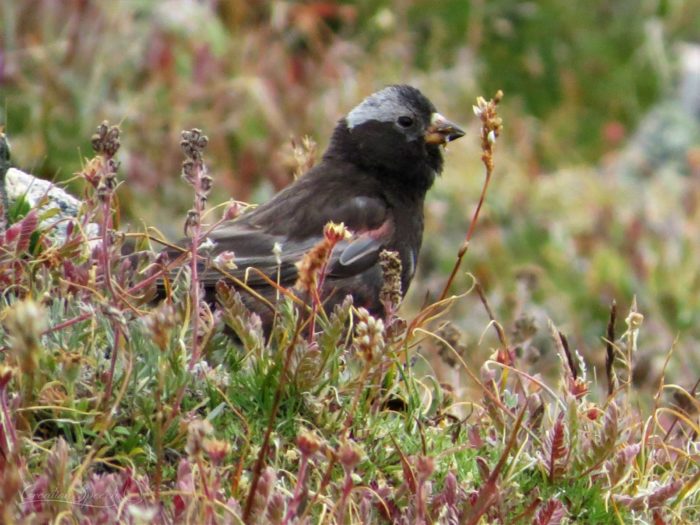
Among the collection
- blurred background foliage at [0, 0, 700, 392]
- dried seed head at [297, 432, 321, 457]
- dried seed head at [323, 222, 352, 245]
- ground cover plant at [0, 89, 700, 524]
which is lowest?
blurred background foliage at [0, 0, 700, 392]

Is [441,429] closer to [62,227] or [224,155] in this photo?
[62,227]

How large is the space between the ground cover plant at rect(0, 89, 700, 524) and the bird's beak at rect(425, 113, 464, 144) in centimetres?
222

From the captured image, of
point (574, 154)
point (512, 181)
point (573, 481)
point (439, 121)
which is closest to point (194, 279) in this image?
point (573, 481)

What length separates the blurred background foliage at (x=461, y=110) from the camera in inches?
341

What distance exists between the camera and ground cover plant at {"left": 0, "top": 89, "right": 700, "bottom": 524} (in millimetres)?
2781

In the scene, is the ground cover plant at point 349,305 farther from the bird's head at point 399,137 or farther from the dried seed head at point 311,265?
the bird's head at point 399,137

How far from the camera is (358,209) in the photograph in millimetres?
5398

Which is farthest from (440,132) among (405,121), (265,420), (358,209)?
(265,420)

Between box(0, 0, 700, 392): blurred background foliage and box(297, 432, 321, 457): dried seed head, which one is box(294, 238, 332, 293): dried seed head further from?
box(0, 0, 700, 392): blurred background foliage

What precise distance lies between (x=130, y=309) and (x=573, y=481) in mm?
1155

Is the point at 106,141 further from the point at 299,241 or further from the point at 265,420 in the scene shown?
the point at 299,241

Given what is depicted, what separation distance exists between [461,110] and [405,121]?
4.92m

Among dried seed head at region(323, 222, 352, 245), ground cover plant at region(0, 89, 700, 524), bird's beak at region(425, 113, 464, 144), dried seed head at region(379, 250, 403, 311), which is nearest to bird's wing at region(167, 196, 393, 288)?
bird's beak at region(425, 113, 464, 144)

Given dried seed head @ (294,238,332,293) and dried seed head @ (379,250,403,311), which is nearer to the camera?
dried seed head @ (294,238,332,293)
